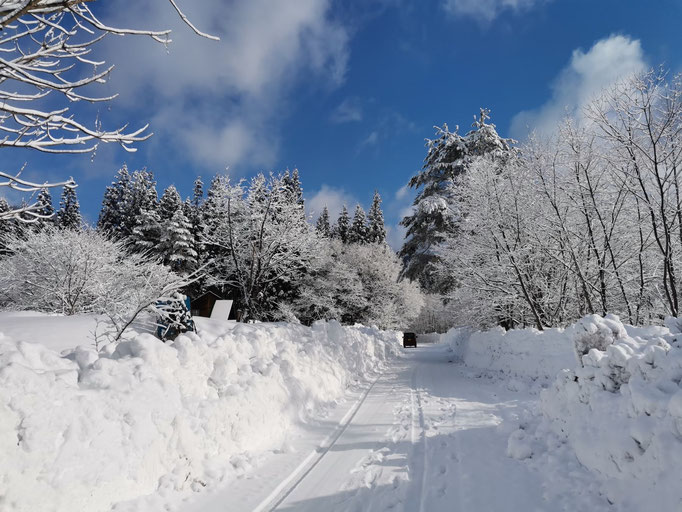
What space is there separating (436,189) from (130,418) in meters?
19.9

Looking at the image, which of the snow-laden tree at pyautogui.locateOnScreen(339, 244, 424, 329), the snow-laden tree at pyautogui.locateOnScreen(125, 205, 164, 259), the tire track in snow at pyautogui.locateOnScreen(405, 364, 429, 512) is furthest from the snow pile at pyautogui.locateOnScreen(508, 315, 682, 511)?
the snow-laden tree at pyautogui.locateOnScreen(125, 205, 164, 259)

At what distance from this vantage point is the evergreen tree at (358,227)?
40.4 m

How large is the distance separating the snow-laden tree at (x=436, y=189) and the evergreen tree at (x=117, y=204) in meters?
31.5

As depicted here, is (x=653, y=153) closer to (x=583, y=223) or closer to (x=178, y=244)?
(x=583, y=223)

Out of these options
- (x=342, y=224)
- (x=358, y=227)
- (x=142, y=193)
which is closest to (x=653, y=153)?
(x=358, y=227)

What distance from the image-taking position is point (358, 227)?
1634 inches

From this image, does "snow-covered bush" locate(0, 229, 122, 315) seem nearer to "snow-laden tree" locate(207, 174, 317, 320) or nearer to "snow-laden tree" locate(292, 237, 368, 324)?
"snow-laden tree" locate(207, 174, 317, 320)

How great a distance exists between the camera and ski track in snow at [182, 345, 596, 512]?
362cm

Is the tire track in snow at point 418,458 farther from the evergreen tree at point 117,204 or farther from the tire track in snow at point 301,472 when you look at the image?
the evergreen tree at point 117,204

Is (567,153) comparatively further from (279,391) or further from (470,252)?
(279,391)

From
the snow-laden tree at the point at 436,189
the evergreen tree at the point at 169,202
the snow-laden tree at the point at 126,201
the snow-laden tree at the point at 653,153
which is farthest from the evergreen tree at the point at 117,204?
the snow-laden tree at the point at 653,153

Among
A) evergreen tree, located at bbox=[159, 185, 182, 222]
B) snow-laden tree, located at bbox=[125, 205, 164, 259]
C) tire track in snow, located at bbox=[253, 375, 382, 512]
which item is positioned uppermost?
evergreen tree, located at bbox=[159, 185, 182, 222]

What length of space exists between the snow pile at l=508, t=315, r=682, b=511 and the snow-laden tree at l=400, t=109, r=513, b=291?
14.1m

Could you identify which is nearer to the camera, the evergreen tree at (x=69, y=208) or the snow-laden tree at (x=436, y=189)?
the snow-laden tree at (x=436, y=189)
